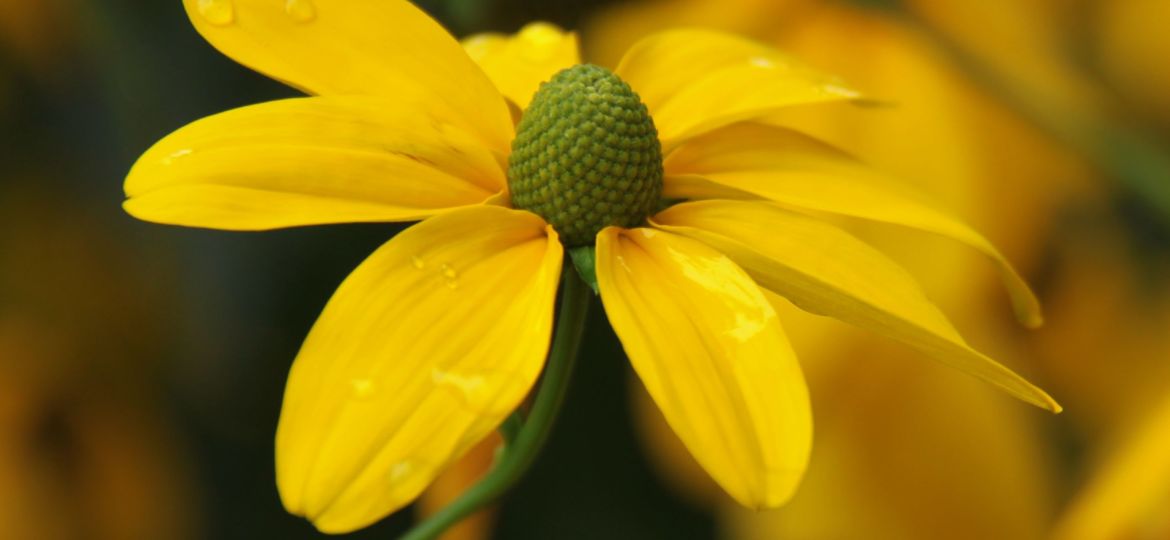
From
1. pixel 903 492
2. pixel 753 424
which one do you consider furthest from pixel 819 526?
pixel 753 424

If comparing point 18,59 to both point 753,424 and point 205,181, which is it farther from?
point 753,424

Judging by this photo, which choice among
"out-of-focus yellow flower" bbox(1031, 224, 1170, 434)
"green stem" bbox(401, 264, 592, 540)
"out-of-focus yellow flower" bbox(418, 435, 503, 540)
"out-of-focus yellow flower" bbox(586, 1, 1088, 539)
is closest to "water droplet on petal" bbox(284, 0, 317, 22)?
"green stem" bbox(401, 264, 592, 540)

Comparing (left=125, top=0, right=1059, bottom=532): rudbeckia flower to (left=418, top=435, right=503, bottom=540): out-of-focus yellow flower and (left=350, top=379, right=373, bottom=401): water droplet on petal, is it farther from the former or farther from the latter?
(left=418, top=435, right=503, bottom=540): out-of-focus yellow flower

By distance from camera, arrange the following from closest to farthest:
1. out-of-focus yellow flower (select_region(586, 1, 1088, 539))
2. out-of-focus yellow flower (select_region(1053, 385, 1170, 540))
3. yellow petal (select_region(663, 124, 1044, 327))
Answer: yellow petal (select_region(663, 124, 1044, 327)) → out-of-focus yellow flower (select_region(1053, 385, 1170, 540)) → out-of-focus yellow flower (select_region(586, 1, 1088, 539))

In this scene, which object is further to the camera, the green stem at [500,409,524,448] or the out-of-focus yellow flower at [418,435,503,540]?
the out-of-focus yellow flower at [418,435,503,540]

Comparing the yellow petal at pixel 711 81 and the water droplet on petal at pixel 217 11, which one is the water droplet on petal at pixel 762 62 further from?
the water droplet on petal at pixel 217 11

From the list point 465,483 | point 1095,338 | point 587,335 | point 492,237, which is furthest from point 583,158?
point 1095,338

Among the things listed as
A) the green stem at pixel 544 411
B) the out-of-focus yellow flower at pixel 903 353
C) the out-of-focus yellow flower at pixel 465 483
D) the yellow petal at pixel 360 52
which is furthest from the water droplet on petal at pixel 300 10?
the out-of-focus yellow flower at pixel 903 353
